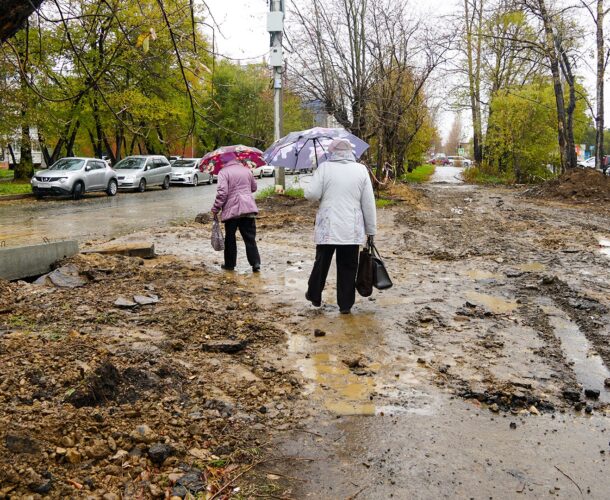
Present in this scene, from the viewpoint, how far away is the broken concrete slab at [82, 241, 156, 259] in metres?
8.80

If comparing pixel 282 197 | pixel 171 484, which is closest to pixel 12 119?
pixel 282 197

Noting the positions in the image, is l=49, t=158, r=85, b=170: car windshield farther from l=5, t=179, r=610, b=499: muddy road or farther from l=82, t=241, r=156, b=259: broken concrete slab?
l=5, t=179, r=610, b=499: muddy road

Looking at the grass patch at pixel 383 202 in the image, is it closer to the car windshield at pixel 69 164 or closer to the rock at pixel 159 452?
the car windshield at pixel 69 164

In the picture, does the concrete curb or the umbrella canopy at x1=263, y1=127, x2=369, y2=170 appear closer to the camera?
the umbrella canopy at x1=263, y1=127, x2=369, y2=170

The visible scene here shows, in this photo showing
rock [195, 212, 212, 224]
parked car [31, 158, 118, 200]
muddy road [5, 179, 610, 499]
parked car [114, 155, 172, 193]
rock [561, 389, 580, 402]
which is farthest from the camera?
parked car [114, 155, 172, 193]

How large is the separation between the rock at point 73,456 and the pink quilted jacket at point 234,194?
5.60 m

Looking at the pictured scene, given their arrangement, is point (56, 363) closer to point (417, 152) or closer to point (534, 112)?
point (534, 112)

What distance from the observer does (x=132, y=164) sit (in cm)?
2884

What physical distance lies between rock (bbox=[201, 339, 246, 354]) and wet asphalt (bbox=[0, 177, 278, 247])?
5811mm

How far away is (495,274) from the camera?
8625 mm

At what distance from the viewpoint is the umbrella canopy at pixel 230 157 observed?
8.63 meters

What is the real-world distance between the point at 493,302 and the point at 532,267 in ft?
8.02

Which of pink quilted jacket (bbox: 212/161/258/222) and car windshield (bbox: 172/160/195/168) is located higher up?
car windshield (bbox: 172/160/195/168)

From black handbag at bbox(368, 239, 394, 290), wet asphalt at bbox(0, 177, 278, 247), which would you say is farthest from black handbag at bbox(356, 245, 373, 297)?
wet asphalt at bbox(0, 177, 278, 247)
